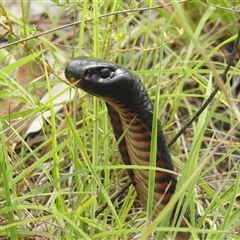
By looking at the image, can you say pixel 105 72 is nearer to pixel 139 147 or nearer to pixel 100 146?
pixel 139 147

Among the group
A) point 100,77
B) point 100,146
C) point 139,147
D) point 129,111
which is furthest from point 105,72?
point 100,146

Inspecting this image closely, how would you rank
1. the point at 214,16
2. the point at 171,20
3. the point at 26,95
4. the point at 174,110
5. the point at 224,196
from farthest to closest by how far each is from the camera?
the point at 214,16
the point at 171,20
the point at 174,110
the point at 26,95
the point at 224,196

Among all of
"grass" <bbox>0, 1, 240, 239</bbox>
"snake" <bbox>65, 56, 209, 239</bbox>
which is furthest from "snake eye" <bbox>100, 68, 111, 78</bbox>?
"grass" <bbox>0, 1, 240, 239</bbox>

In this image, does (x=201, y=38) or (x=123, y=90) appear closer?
(x=123, y=90)

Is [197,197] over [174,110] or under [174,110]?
under

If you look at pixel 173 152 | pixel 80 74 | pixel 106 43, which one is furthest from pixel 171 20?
pixel 80 74

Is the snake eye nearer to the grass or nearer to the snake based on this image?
→ the snake

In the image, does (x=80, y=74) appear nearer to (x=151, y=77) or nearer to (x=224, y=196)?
(x=224, y=196)

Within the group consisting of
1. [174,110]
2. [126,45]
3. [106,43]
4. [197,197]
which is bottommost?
[197,197]
